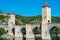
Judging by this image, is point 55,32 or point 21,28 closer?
point 21,28

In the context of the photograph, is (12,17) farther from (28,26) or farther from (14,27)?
(28,26)

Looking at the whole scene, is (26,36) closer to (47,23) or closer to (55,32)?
(47,23)

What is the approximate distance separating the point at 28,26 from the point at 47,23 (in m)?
7.72

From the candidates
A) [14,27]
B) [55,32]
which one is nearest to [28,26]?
[14,27]

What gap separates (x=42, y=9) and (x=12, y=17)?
654 inches

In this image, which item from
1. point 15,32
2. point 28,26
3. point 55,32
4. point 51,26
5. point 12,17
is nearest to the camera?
point 51,26

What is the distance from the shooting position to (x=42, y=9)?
54.5m

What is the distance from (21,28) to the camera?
63.4 metres

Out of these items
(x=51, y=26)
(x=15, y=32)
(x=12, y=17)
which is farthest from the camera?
(x=12, y=17)

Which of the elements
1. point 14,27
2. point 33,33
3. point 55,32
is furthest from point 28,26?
point 55,32

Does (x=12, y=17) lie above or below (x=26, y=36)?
above

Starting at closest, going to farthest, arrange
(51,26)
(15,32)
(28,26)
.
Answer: (51,26), (28,26), (15,32)

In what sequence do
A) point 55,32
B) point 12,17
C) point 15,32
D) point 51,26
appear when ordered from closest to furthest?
1. point 51,26
2. point 15,32
3. point 12,17
4. point 55,32

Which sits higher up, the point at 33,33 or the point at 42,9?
the point at 42,9
